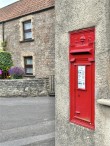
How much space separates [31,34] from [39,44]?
4.86 feet

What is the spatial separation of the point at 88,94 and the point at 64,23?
3.76 ft

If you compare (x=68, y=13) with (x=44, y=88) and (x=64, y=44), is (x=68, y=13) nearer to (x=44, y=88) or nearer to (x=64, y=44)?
(x=64, y=44)

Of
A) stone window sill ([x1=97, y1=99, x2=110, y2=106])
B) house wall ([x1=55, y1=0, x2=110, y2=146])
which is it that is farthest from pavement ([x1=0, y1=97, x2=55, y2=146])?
stone window sill ([x1=97, y1=99, x2=110, y2=106])

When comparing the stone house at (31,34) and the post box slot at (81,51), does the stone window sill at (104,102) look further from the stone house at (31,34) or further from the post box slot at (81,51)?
the stone house at (31,34)

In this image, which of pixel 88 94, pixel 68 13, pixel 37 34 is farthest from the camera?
pixel 37 34

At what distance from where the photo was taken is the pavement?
7.09m

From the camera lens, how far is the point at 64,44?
4.71 meters

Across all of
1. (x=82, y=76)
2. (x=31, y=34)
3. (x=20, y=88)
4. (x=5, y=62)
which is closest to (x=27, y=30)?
(x=31, y=34)

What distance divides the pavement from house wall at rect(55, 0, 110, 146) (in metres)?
2.09

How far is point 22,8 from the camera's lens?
2239 centimetres

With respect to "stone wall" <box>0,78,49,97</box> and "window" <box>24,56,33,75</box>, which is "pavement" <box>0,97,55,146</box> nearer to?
"stone wall" <box>0,78,49,97</box>

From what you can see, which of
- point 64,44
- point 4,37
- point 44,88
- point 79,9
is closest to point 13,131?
point 64,44

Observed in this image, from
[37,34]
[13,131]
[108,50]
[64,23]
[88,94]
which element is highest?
[37,34]

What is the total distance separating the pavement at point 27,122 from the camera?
23.3 ft
